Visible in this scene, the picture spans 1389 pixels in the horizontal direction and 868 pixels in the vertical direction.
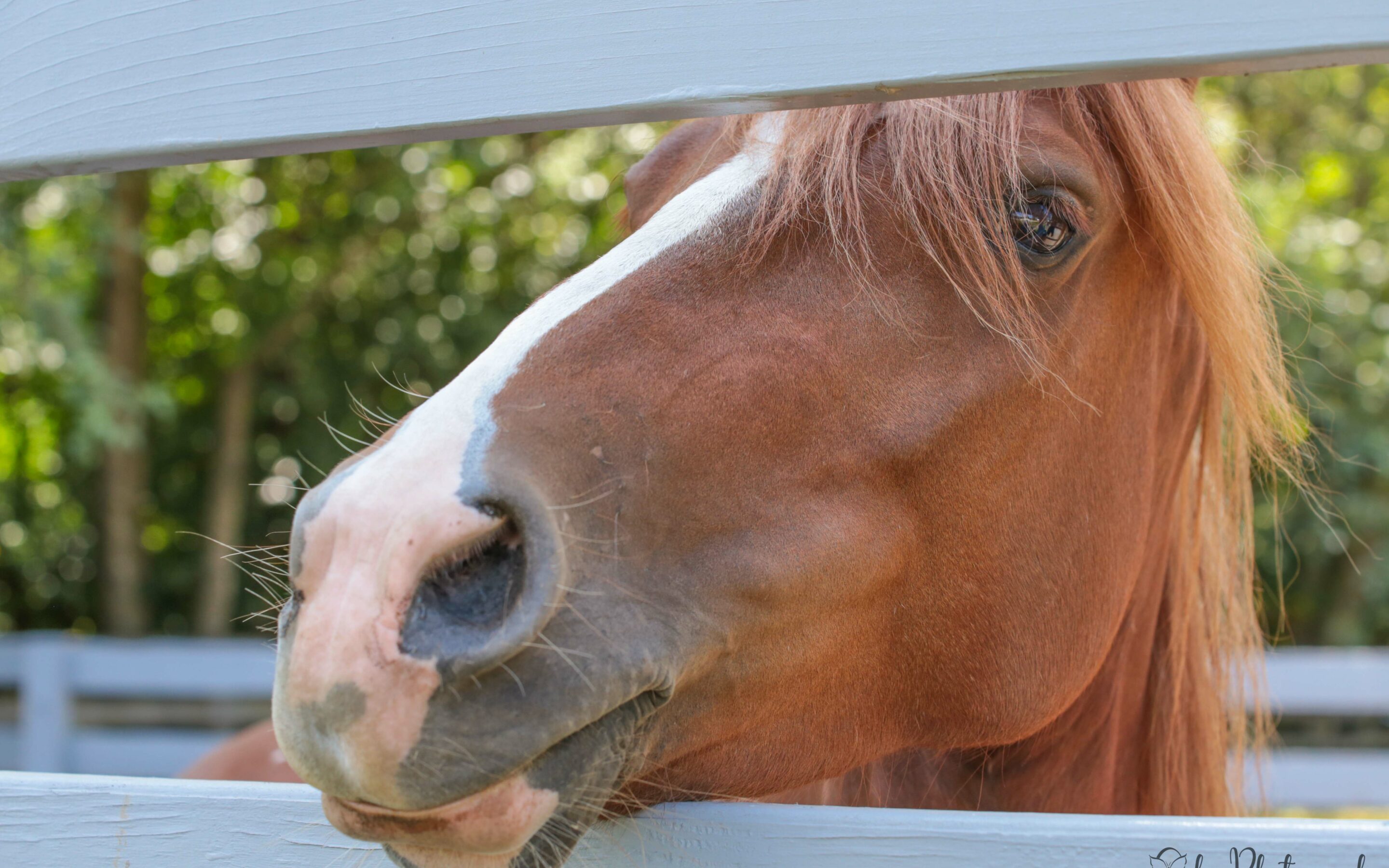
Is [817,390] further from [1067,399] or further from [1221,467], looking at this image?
[1221,467]

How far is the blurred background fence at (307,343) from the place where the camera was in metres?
7.88

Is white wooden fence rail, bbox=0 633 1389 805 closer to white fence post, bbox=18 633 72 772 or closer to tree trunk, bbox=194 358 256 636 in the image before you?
white fence post, bbox=18 633 72 772

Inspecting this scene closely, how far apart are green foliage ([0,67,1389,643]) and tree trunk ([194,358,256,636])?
19cm

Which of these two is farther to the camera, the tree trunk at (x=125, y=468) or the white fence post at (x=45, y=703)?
the tree trunk at (x=125, y=468)

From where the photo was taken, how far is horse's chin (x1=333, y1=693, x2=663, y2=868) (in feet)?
3.21

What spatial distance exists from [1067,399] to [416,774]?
3.22 ft

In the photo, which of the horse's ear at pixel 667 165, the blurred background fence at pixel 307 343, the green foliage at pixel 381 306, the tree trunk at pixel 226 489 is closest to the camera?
the horse's ear at pixel 667 165

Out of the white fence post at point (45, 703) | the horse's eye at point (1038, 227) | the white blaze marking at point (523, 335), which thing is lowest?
the white blaze marking at point (523, 335)

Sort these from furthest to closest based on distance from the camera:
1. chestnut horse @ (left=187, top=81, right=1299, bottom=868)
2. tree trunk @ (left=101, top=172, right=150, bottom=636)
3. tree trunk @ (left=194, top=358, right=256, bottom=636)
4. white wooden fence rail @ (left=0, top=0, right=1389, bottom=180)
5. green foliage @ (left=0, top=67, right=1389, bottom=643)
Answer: tree trunk @ (left=194, top=358, right=256, bottom=636)
tree trunk @ (left=101, top=172, right=150, bottom=636)
green foliage @ (left=0, top=67, right=1389, bottom=643)
chestnut horse @ (left=187, top=81, right=1299, bottom=868)
white wooden fence rail @ (left=0, top=0, right=1389, bottom=180)

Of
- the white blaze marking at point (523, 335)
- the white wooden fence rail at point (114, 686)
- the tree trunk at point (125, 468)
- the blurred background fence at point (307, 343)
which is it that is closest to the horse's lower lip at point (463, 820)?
the white blaze marking at point (523, 335)

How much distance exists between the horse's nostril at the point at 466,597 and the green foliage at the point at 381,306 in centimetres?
691

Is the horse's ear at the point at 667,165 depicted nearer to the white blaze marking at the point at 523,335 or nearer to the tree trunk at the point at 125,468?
the white blaze marking at the point at 523,335

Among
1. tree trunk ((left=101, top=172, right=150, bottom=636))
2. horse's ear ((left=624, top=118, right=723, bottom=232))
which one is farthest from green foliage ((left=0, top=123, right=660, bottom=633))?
horse's ear ((left=624, top=118, right=723, bottom=232))

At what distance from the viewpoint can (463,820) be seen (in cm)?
98
